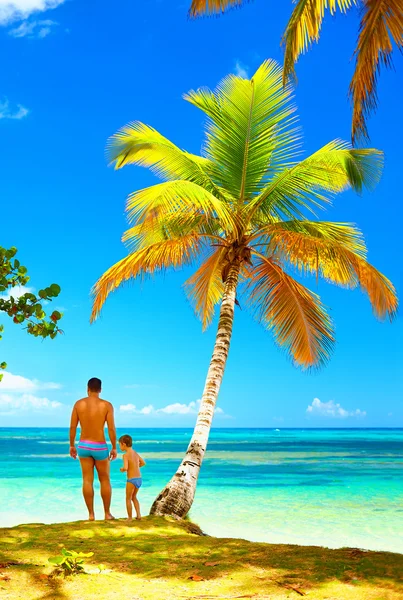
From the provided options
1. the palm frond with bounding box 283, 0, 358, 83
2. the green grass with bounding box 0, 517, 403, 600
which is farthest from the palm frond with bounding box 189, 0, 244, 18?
the green grass with bounding box 0, 517, 403, 600

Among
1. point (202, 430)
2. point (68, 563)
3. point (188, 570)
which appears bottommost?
point (188, 570)

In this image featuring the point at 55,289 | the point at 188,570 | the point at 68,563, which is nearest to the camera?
the point at 55,289

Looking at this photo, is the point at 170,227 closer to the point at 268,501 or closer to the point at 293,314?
the point at 293,314

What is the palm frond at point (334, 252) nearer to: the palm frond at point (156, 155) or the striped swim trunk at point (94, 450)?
the palm frond at point (156, 155)

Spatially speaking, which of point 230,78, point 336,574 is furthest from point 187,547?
point 230,78

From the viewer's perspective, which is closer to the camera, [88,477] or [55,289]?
[55,289]

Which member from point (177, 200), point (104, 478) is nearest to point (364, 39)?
point (177, 200)

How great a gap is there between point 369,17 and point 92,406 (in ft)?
19.5

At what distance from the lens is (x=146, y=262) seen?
431 inches

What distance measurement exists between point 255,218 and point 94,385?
543cm

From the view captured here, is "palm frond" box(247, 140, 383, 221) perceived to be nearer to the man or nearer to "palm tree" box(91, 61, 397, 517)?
"palm tree" box(91, 61, 397, 517)

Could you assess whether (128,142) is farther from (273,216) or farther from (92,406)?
(92,406)

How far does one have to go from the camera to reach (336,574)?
4.96 metres

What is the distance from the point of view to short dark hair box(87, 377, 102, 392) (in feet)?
23.9
